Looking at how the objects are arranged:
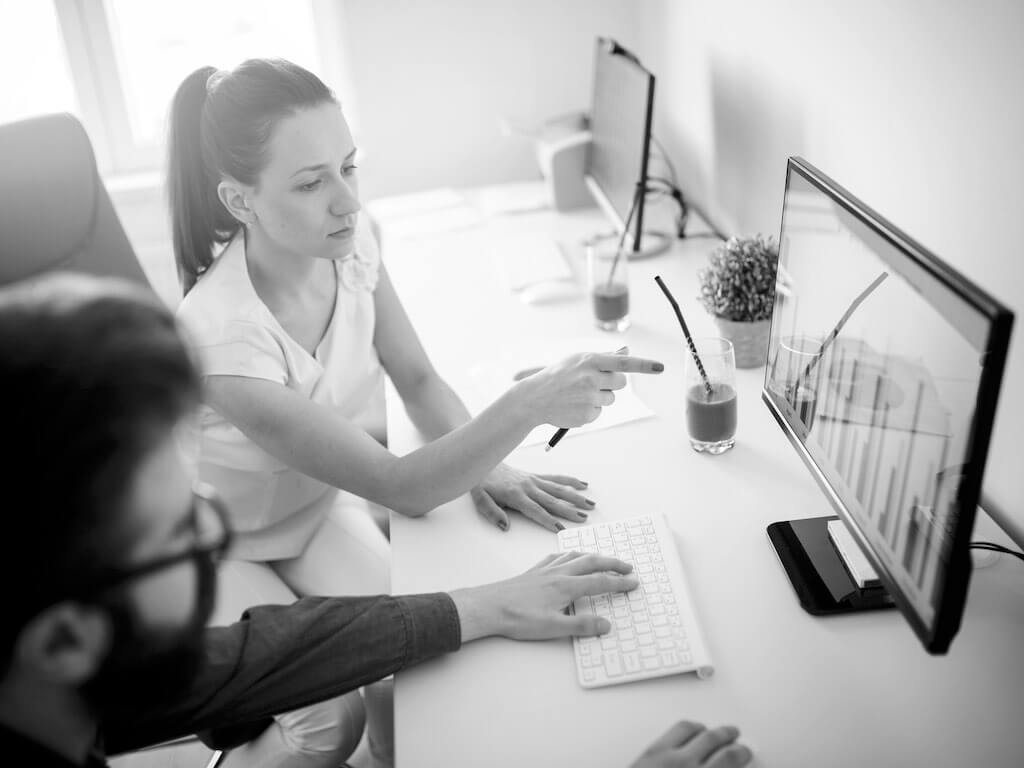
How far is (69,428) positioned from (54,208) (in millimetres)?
1146

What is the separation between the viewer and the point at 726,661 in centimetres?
86

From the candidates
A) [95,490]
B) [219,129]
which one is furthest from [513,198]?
[95,490]

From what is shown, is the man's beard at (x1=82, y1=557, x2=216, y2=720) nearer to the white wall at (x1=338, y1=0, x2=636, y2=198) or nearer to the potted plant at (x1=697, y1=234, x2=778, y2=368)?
the potted plant at (x1=697, y1=234, x2=778, y2=368)

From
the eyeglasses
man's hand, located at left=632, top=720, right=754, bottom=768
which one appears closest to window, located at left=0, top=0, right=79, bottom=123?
the eyeglasses

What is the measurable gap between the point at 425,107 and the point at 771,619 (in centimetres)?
198

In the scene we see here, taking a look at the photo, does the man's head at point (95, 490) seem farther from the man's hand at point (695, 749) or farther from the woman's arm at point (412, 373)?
the woman's arm at point (412, 373)

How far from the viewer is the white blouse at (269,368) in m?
1.17

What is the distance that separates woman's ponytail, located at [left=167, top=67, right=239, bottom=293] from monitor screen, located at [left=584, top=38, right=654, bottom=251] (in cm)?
79

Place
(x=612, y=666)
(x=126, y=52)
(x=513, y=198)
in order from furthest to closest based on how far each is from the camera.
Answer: (x=126, y=52)
(x=513, y=198)
(x=612, y=666)

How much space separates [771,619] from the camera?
91 centimetres

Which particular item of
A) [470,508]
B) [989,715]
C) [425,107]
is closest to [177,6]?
[425,107]

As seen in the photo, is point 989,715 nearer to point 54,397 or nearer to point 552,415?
point 552,415

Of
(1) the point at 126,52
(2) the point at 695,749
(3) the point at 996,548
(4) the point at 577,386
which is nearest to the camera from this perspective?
(2) the point at 695,749

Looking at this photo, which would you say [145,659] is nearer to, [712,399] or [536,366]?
[712,399]
